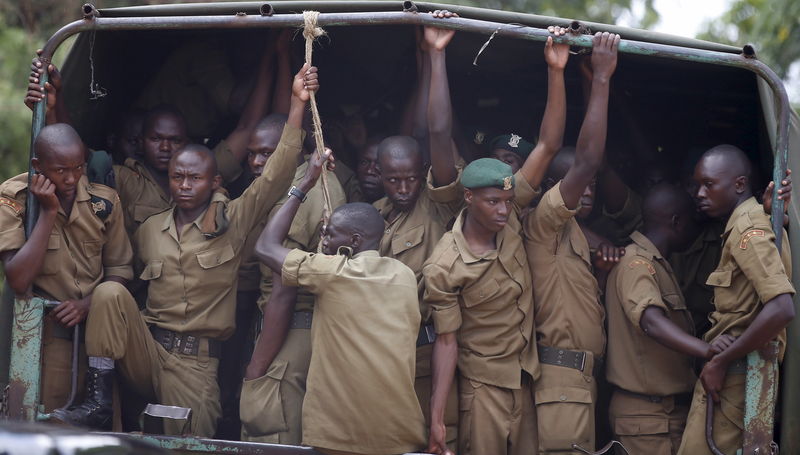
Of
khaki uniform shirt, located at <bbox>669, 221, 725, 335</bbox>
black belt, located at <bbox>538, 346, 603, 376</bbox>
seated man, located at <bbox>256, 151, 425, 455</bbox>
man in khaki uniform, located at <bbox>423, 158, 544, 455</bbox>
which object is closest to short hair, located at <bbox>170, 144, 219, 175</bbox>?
seated man, located at <bbox>256, 151, 425, 455</bbox>

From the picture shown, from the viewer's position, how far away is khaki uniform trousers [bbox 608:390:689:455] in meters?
4.57

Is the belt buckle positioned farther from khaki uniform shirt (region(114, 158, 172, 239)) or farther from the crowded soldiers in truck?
khaki uniform shirt (region(114, 158, 172, 239))

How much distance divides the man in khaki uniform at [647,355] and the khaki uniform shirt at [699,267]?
30cm

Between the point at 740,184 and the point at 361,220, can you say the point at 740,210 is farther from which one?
the point at 361,220

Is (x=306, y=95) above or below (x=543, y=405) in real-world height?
above

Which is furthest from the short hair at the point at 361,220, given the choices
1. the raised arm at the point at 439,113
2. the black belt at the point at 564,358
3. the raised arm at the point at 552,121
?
the black belt at the point at 564,358

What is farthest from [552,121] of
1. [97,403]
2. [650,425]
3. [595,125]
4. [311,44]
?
[97,403]

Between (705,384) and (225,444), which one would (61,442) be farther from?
(705,384)

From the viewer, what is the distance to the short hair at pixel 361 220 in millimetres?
4367

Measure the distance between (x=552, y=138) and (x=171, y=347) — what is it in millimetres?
2008

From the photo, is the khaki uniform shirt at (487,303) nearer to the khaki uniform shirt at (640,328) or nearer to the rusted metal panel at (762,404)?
the khaki uniform shirt at (640,328)

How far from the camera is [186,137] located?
5.42m

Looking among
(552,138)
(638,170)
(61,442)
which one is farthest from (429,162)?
(61,442)

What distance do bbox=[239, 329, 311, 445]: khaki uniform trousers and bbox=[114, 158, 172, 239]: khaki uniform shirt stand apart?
3.70 feet
